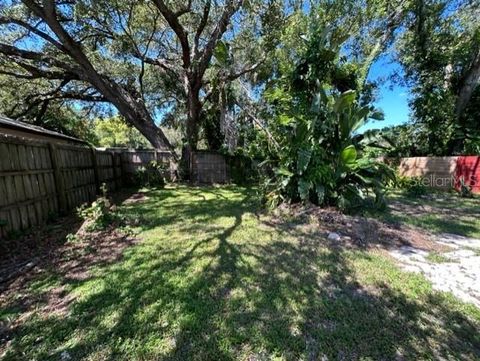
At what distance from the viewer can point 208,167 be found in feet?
38.9

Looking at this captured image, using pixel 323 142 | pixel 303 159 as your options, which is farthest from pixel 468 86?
pixel 303 159

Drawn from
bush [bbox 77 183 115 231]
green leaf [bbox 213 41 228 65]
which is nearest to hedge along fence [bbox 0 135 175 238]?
bush [bbox 77 183 115 231]

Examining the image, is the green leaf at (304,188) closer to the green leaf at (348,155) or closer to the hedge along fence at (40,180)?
the green leaf at (348,155)

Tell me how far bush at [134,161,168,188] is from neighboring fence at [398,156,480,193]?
1011 centimetres

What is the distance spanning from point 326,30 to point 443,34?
785cm

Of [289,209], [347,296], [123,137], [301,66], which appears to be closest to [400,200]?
[289,209]

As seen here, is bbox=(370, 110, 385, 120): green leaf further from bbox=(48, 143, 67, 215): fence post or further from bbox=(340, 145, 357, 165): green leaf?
bbox=(48, 143, 67, 215): fence post

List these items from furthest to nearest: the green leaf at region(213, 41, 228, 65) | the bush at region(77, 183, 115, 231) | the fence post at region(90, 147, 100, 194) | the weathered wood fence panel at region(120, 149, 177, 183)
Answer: the weathered wood fence panel at region(120, 149, 177, 183) < the green leaf at region(213, 41, 228, 65) < the fence post at region(90, 147, 100, 194) < the bush at region(77, 183, 115, 231)

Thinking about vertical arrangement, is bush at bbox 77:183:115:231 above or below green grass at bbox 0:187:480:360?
above

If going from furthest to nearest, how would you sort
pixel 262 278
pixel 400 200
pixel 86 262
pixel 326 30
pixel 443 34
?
pixel 443 34 → pixel 400 200 → pixel 326 30 → pixel 86 262 → pixel 262 278

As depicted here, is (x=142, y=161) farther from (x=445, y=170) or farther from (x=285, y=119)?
(x=445, y=170)

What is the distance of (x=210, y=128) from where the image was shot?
13.6m

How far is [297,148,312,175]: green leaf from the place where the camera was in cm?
545

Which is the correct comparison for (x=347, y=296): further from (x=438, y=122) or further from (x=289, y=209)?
(x=438, y=122)
